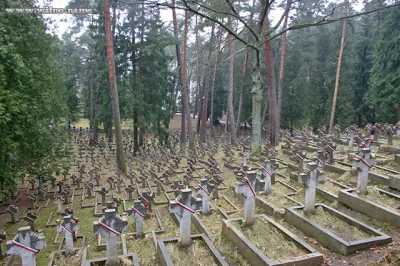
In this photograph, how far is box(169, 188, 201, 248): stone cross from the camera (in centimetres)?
409

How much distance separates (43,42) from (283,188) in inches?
349

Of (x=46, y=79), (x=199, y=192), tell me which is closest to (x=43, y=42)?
(x=46, y=79)

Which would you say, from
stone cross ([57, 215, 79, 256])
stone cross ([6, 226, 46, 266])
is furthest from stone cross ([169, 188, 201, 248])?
stone cross ([57, 215, 79, 256])

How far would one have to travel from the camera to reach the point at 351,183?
20.5 feet

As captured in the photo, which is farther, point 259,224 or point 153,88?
point 153,88

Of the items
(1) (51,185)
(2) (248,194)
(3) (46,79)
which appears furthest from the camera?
(1) (51,185)

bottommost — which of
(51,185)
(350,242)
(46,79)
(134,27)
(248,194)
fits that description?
(51,185)

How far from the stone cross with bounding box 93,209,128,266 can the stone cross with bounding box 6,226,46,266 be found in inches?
29.0

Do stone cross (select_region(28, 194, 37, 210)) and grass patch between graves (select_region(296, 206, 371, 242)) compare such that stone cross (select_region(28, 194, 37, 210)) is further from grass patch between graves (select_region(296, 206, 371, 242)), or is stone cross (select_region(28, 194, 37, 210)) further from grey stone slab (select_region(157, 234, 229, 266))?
grass patch between graves (select_region(296, 206, 371, 242))

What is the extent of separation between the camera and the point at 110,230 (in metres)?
4.04

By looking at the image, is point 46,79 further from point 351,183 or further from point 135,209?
point 351,183

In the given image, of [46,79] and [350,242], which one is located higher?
[46,79]

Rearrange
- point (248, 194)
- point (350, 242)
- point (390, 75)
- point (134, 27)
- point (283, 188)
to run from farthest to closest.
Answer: point (390, 75) → point (134, 27) → point (283, 188) → point (248, 194) → point (350, 242)

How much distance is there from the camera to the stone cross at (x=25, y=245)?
12.1 ft
